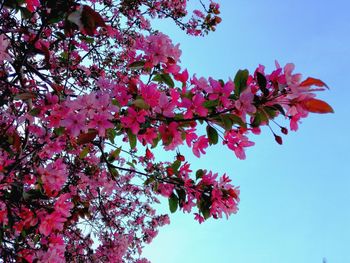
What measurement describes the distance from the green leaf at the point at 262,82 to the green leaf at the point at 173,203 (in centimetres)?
128

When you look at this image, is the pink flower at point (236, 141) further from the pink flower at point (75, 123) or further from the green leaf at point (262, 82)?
the pink flower at point (75, 123)

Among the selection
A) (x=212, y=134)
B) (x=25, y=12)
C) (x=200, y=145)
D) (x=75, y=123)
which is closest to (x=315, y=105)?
(x=212, y=134)

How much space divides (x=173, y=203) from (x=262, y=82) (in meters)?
1.33

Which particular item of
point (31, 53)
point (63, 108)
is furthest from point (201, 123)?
point (31, 53)

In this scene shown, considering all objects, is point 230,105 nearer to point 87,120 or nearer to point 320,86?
point 320,86

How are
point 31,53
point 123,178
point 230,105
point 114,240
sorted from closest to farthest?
point 230,105
point 31,53
point 114,240
point 123,178

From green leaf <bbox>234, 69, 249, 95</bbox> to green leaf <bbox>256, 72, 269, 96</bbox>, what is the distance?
0.23ft

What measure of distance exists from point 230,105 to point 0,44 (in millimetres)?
1380

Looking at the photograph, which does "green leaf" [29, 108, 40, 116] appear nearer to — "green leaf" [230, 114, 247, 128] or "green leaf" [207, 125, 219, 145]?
"green leaf" [207, 125, 219, 145]

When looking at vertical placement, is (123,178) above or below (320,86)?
above

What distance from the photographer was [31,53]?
2545mm

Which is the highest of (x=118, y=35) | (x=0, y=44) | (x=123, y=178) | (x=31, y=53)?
(x=118, y=35)

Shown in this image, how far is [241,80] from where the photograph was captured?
1.76 m

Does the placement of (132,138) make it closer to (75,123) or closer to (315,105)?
(75,123)
